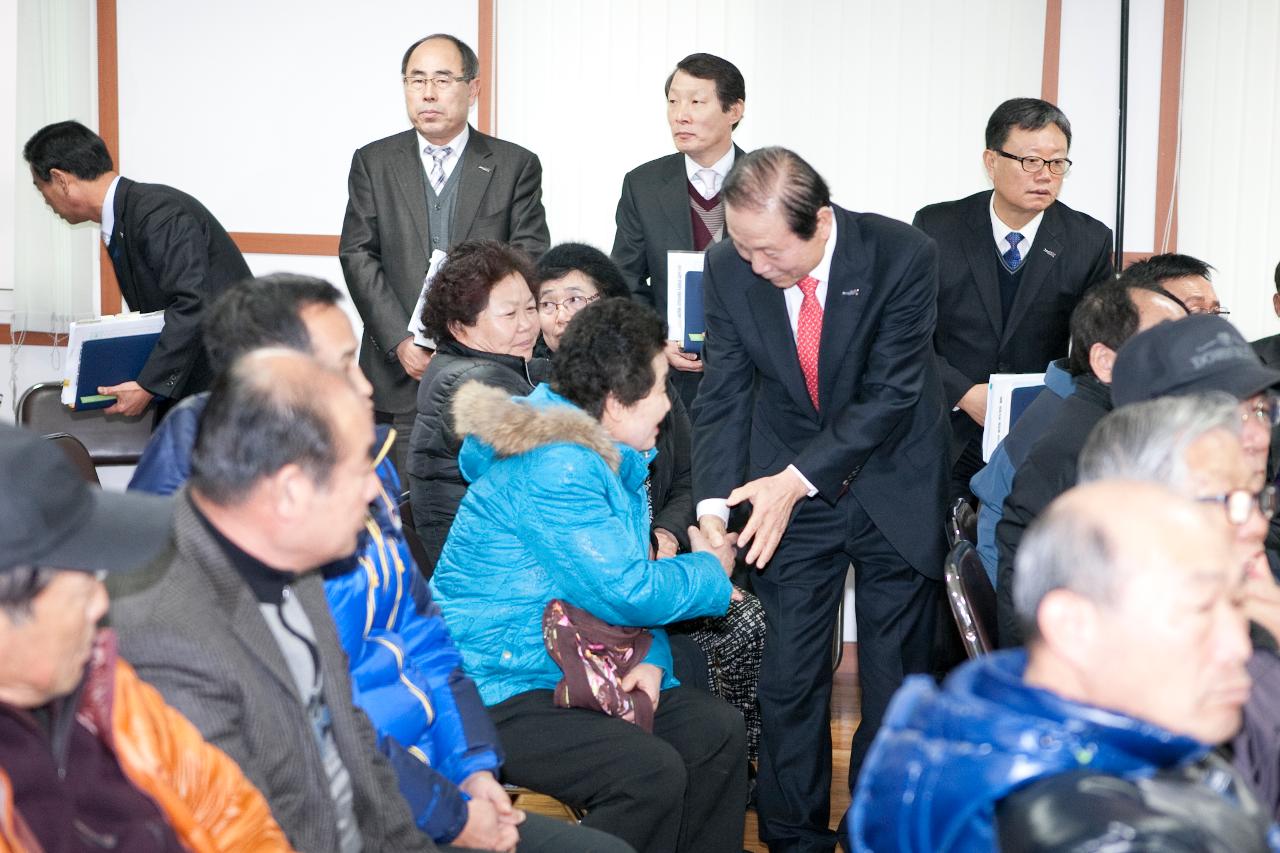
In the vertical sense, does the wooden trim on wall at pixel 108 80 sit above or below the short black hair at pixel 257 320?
above

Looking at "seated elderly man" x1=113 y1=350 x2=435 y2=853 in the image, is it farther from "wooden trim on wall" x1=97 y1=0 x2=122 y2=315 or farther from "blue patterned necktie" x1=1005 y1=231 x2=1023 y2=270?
"wooden trim on wall" x1=97 y1=0 x2=122 y2=315

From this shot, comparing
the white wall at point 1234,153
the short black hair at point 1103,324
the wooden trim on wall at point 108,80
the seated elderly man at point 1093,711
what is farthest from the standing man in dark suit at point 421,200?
the seated elderly man at point 1093,711

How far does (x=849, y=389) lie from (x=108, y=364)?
7.88 ft

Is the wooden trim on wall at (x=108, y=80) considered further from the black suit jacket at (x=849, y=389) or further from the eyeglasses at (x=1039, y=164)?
the eyeglasses at (x=1039, y=164)

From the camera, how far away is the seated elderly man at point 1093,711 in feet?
3.63

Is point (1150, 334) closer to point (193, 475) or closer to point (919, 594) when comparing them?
point (919, 594)

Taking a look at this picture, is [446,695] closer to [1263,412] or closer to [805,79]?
[1263,412]

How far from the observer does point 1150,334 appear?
2.19 meters

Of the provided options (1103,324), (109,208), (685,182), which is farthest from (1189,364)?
(109,208)

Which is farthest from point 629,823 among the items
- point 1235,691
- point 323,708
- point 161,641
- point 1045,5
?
point 1045,5

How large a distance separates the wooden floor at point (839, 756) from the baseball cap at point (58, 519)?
1.84 m

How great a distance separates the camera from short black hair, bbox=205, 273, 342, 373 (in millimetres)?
2008

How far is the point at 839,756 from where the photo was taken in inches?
154

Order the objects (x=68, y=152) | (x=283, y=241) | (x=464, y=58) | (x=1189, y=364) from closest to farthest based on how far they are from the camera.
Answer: (x=1189, y=364) < (x=68, y=152) < (x=464, y=58) < (x=283, y=241)
